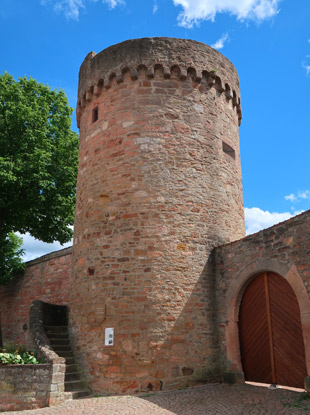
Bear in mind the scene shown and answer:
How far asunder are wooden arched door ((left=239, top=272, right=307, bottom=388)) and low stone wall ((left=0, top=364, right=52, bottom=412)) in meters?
4.10

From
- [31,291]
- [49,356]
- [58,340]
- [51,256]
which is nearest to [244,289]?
[49,356]

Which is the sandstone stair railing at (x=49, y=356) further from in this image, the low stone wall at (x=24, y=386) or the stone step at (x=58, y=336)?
the stone step at (x=58, y=336)

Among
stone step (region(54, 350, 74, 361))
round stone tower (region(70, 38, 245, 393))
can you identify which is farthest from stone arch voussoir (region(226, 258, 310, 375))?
stone step (region(54, 350, 74, 361))

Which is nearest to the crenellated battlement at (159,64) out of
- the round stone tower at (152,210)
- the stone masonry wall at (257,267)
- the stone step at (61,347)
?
the round stone tower at (152,210)

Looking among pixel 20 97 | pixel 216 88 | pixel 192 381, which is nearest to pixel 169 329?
pixel 192 381

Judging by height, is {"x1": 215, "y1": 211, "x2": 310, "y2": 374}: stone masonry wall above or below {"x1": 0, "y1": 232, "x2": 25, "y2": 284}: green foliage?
below

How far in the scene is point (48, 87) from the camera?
15.3m

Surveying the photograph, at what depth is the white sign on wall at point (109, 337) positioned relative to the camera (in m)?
7.61

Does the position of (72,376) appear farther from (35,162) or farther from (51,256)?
(35,162)

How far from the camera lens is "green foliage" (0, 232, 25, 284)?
44.7ft

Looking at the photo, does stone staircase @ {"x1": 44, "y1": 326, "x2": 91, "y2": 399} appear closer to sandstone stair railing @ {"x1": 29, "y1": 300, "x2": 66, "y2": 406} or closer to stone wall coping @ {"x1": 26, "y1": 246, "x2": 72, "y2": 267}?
sandstone stair railing @ {"x1": 29, "y1": 300, "x2": 66, "y2": 406}

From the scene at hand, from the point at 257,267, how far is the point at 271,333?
134cm

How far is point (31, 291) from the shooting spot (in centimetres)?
1383

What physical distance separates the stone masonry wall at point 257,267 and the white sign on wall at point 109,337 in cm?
239
